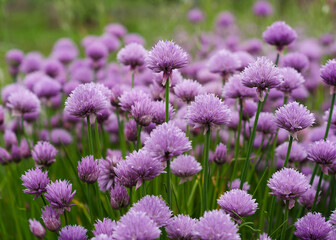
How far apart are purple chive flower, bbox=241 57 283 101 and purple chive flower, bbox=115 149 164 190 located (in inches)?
14.1

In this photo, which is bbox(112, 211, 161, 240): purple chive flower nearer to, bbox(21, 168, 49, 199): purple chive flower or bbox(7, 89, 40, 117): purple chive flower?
bbox(21, 168, 49, 199): purple chive flower

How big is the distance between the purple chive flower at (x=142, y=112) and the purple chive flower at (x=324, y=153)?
49 cm

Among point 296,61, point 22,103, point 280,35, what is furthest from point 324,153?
point 22,103

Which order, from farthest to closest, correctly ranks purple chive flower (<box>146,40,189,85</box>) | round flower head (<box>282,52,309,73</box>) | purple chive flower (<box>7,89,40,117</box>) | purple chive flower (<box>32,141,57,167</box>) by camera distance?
round flower head (<box>282,52,309,73</box>), purple chive flower (<box>7,89,40,117</box>), purple chive flower (<box>32,141,57,167</box>), purple chive flower (<box>146,40,189,85</box>)

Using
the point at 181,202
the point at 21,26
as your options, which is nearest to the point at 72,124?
the point at 181,202

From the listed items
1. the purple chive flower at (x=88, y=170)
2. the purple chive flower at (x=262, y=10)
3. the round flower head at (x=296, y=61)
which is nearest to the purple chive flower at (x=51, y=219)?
the purple chive flower at (x=88, y=170)

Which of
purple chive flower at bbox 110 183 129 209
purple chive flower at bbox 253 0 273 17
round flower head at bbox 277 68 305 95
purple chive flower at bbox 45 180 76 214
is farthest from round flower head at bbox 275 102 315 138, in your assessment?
purple chive flower at bbox 253 0 273 17

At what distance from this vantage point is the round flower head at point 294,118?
42.1 inches

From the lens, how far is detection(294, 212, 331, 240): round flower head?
1.01 meters

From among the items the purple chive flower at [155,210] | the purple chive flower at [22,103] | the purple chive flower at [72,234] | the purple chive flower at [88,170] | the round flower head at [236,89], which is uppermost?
the round flower head at [236,89]

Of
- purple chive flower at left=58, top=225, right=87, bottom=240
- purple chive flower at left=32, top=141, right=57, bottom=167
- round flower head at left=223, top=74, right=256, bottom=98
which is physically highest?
round flower head at left=223, top=74, right=256, bottom=98

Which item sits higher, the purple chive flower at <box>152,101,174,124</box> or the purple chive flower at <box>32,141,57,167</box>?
the purple chive flower at <box>152,101,174,124</box>

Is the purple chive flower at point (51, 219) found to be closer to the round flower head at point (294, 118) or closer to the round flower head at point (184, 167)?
the round flower head at point (184, 167)

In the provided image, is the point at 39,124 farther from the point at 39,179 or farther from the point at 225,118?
the point at 225,118
